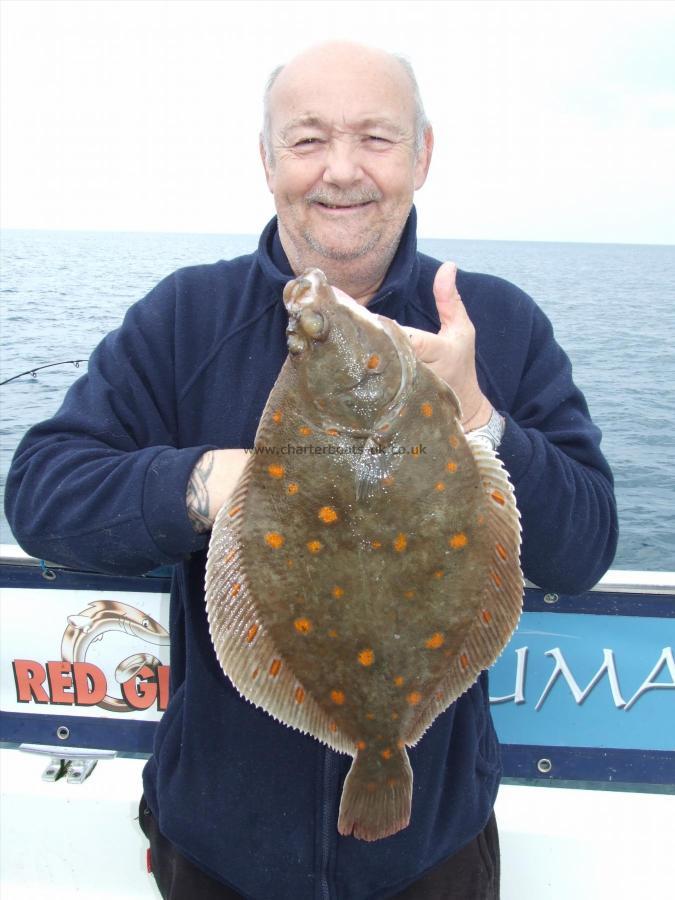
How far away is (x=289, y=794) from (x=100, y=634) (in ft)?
4.93

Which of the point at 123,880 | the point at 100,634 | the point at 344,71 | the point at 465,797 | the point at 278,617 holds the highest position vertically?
the point at 344,71

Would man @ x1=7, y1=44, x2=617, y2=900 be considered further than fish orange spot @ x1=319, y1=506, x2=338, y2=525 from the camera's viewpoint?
Yes

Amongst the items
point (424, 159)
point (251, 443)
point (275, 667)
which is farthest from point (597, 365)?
point (275, 667)

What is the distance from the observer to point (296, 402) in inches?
71.1

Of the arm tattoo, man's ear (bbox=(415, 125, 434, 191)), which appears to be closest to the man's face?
man's ear (bbox=(415, 125, 434, 191))

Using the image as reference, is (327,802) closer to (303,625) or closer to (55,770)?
(303,625)

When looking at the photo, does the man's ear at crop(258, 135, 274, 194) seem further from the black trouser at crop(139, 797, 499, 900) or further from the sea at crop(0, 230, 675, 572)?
the sea at crop(0, 230, 675, 572)

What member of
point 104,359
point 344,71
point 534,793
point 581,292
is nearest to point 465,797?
point 534,793

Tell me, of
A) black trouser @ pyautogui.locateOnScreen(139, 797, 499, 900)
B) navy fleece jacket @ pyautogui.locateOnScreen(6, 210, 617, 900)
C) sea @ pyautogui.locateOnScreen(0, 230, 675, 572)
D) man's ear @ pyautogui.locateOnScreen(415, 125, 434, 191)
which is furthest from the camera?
sea @ pyautogui.locateOnScreen(0, 230, 675, 572)

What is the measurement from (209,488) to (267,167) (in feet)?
3.64

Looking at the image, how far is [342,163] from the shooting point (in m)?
2.14

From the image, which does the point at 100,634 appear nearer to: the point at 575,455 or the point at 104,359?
the point at 104,359

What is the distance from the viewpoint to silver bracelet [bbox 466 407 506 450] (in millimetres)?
1898

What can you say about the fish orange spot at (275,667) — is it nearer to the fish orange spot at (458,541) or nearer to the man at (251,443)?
the man at (251,443)
